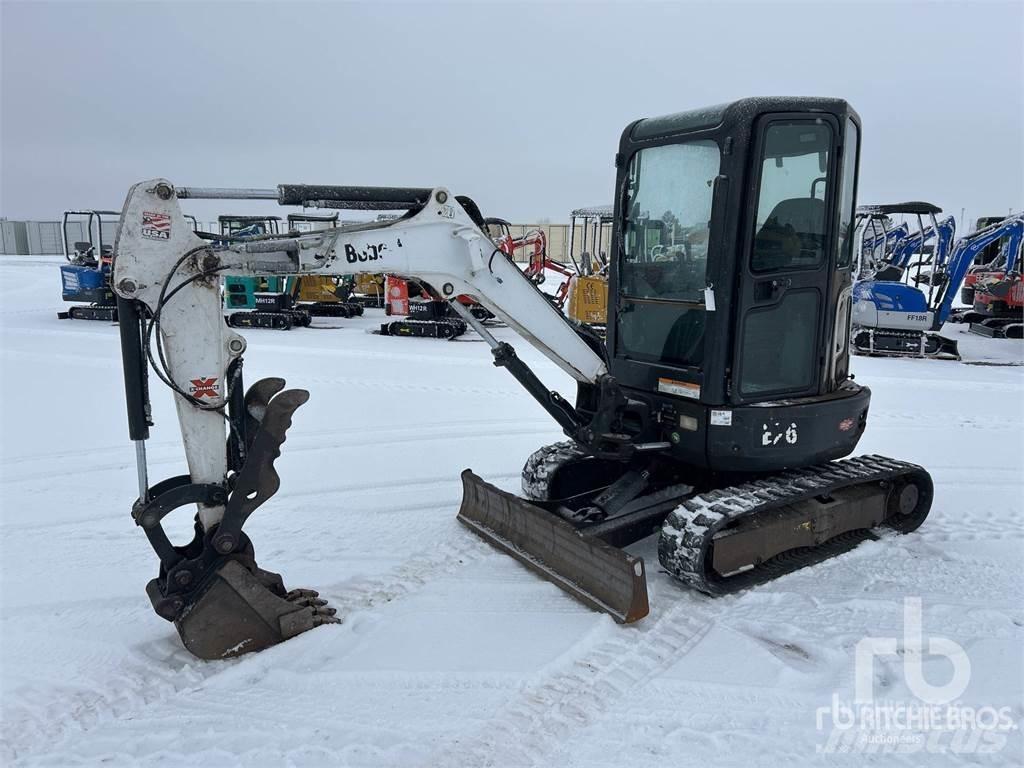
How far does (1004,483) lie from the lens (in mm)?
5977

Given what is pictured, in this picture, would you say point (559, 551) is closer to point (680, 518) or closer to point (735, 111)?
point (680, 518)

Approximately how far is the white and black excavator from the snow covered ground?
0.71 feet

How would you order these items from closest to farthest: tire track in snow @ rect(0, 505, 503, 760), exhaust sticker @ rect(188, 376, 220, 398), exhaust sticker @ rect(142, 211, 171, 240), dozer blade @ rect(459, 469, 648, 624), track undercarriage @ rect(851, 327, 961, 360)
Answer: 1. tire track in snow @ rect(0, 505, 503, 760)
2. exhaust sticker @ rect(142, 211, 171, 240)
3. exhaust sticker @ rect(188, 376, 220, 398)
4. dozer blade @ rect(459, 469, 648, 624)
5. track undercarriage @ rect(851, 327, 961, 360)

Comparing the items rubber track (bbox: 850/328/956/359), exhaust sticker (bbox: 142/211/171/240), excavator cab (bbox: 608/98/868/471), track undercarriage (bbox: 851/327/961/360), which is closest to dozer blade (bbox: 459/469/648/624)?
excavator cab (bbox: 608/98/868/471)

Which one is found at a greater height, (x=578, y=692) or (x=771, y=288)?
(x=771, y=288)

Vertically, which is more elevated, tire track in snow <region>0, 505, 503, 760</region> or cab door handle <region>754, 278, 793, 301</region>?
cab door handle <region>754, 278, 793, 301</region>

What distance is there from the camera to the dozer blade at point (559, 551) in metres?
3.69

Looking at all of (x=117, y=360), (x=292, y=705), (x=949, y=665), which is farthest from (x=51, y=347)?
(x=949, y=665)

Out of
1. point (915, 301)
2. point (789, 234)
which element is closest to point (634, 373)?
point (789, 234)

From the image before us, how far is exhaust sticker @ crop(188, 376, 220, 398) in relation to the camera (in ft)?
10.9

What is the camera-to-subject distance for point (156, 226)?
10.3 feet

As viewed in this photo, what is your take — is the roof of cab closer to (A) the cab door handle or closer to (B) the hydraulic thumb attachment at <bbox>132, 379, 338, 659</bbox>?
(A) the cab door handle

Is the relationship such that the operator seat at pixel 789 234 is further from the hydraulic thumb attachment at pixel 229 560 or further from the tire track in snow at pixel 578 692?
the hydraulic thumb attachment at pixel 229 560

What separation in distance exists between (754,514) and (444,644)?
1954 millimetres
